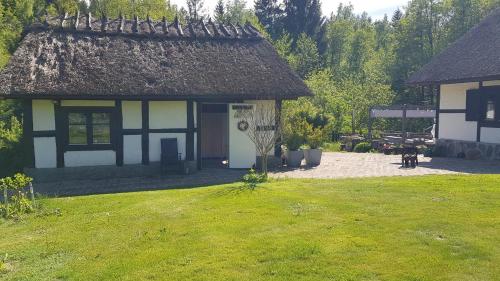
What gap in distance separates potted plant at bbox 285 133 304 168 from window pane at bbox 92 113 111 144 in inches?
255

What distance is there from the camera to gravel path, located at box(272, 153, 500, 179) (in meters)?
13.6

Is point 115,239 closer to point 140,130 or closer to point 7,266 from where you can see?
point 7,266

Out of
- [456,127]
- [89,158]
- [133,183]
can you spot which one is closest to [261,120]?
[133,183]

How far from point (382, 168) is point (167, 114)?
783 centimetres

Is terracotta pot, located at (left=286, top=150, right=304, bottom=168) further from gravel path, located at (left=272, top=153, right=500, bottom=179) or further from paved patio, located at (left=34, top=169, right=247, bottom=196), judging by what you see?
paved patio, located at (left=34, top=169, right=247, bottom=196)

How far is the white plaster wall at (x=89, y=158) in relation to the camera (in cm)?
1353

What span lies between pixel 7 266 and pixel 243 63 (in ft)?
37.3

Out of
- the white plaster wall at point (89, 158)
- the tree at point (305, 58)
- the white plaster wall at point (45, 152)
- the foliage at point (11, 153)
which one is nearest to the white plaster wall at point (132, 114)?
the white plaster wall at point (89, 158)

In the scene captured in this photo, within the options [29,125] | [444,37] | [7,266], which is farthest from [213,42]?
[444,37]

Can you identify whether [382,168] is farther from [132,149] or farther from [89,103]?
[89,103]

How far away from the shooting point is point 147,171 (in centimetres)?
1434

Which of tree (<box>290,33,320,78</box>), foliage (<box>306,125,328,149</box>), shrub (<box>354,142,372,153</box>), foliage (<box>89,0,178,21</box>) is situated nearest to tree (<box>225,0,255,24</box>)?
tree (<box>290,33,320,78</box>)

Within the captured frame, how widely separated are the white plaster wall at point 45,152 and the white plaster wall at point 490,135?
52.9ft

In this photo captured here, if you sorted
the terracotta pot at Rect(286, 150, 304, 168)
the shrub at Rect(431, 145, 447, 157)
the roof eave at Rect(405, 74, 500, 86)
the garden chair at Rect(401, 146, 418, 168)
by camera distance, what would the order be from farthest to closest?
the shrub at Rect(431, 145, 447, 157)
the terracotta pot at Rect(286, 150, 304, 168)
the roof eave at Rect(405, 74, 500, 86)
the garden chair at Rect(401, 146, 418, 168)
